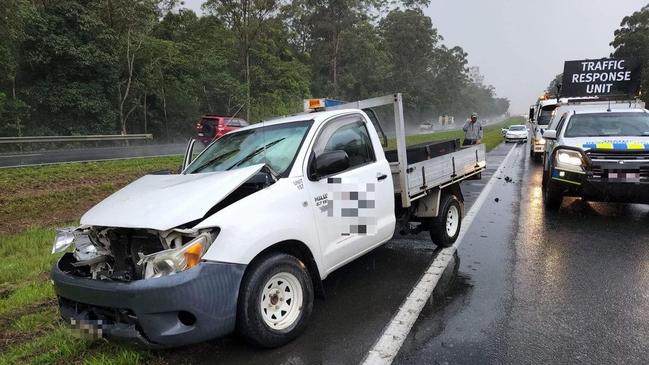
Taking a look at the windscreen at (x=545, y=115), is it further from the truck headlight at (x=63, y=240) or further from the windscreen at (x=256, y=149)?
the truck headlight at (x=63, y=240)

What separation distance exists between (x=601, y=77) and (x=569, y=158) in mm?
9505

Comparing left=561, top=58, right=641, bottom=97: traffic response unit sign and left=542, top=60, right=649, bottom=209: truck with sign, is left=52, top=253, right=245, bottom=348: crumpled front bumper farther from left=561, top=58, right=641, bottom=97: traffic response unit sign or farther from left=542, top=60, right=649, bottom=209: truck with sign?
left=561, top=58, right=641, bottom=97: traffic response unit sign

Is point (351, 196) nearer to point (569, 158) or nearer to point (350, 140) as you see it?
point (350, 140)

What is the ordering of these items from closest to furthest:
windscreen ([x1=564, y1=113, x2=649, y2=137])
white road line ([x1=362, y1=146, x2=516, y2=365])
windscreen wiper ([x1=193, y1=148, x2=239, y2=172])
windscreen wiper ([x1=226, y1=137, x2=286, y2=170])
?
white road line ([x1=362, y1=146, x2=516, y2=365]) → windscreen wiper ([x1=226, y1=137, x2=286, y2=170]) → windscreen wiper ([x1=193, y1=148, x2=239, y2=172]) → windscreen ([x1=564, y1=113, x2=649, y2=137])

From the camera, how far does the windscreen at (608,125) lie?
8289mm

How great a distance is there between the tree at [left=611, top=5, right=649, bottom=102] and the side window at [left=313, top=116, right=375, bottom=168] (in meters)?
53.3

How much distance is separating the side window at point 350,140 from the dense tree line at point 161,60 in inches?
475

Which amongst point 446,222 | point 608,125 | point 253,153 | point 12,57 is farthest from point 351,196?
point 12,57

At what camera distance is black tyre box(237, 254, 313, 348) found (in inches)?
131

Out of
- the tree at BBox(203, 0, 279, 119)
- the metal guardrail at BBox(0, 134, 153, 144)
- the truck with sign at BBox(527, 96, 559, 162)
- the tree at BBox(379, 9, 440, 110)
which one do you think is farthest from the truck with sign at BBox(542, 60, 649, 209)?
the tree at BBox(379, 9, 440, 110)

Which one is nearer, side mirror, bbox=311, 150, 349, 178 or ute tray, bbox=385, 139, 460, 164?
side mirror, bbox=311, 150, 349, 178

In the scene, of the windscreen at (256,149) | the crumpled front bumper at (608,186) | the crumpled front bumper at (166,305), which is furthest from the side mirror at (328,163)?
the crumpled front bumper at (608,186)

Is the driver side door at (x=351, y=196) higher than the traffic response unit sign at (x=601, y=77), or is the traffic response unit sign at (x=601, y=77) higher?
the traffic response unit sign at (x=601, y=77)

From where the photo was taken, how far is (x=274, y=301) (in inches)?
142
